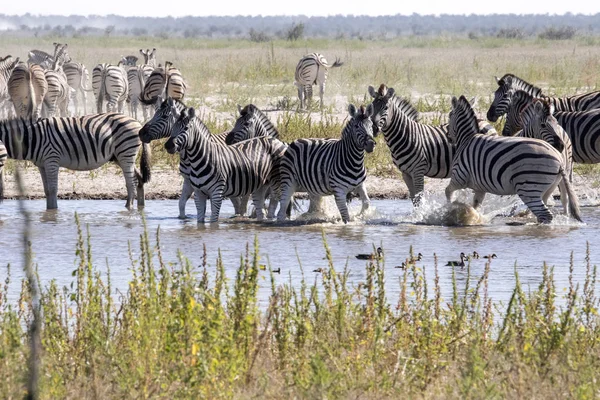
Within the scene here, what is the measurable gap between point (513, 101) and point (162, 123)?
404cm

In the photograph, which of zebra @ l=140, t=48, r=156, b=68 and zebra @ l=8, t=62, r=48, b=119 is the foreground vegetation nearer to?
zebra @ l=8, t=62, r=48, b=119

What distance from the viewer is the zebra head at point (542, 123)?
1121 centimetres

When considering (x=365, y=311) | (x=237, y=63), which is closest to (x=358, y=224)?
(x=365, y=311)

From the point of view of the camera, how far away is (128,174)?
12.3m

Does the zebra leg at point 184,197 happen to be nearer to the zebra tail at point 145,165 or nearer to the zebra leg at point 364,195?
the zebra tail at point 145,165

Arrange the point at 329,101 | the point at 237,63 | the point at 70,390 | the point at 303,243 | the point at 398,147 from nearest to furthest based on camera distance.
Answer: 1. the point at 70,390
2. the point at 303,243
3. the point at 398,147
4. the point at 329,101
5. the point at 237,63

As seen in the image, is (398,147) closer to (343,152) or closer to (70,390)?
(343,152)

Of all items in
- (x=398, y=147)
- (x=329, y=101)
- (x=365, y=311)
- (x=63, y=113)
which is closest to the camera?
(x=365, y=311)

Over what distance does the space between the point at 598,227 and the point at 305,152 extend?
279cm

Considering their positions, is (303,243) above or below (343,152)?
below

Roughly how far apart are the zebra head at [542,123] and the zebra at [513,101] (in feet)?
2.56

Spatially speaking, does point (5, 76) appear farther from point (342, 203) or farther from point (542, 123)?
point (542, 123)

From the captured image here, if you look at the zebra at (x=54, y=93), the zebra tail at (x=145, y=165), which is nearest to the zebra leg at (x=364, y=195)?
the zebra tail at (x=145, y=165)

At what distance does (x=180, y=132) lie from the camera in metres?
11.0
